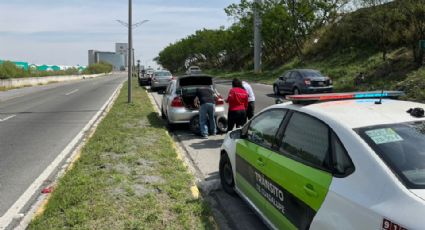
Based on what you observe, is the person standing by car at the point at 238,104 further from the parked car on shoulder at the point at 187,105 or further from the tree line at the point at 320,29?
the tree line at the point at 320,29

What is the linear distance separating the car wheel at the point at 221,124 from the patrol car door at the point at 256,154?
20.0 feet

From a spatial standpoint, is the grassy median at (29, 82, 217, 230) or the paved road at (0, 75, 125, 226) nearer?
the grassy median at (29, 82, 217, 230)

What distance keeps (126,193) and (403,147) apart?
3707mm

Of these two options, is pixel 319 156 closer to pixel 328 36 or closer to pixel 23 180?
pixel 23 180

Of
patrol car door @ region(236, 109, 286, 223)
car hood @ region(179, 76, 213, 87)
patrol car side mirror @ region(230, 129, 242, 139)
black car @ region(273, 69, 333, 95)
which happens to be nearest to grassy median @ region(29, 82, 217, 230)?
patrol car door @ region(236, 109, 286, 223)

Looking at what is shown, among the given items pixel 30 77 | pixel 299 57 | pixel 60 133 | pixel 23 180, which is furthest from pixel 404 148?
pixel 30 77

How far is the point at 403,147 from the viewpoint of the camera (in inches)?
127

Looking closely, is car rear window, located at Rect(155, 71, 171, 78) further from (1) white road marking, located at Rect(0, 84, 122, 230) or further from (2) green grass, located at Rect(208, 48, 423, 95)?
(1) white road marking, located at Rect(0, 84, 122, 230)

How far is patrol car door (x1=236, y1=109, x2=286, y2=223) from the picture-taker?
4617mm

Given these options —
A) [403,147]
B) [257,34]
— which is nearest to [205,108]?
[403,147]

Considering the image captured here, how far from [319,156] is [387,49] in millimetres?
28178

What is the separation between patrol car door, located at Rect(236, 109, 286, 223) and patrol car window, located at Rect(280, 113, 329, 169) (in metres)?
Answer: 0.29

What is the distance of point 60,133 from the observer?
12.0 metres

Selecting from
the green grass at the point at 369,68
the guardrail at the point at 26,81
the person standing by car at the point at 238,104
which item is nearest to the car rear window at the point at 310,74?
the green grass at the point at 369,68
